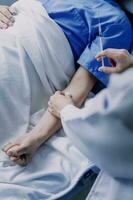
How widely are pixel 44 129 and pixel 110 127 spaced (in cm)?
66

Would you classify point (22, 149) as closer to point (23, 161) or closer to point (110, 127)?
point (23, 161)

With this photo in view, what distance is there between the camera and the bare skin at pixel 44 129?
123 centimetres

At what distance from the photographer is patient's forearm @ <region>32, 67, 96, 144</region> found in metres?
1.31

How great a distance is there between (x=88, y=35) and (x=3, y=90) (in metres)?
0.46

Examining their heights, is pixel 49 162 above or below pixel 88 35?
below

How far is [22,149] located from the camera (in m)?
1.24

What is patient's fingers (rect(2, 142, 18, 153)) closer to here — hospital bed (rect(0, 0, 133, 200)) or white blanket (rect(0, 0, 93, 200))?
white blanket (rect(0, 0, 93, 200))

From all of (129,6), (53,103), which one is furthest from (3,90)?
(129,6)

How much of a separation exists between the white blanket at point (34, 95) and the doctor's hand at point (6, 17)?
3cm

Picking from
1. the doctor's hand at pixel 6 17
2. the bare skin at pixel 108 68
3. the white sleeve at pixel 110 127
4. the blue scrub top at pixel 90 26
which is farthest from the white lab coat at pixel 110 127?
the doctor's hand at pixel 6 17

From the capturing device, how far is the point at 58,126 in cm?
135

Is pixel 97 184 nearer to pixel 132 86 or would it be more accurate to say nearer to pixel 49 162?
pixel 49 162

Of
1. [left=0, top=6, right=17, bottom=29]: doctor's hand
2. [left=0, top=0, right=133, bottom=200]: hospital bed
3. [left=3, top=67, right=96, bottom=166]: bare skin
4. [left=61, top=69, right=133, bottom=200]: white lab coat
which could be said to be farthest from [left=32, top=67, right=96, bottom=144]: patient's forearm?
[left=61, top=69, right=133, bottom=200]: white lab coat

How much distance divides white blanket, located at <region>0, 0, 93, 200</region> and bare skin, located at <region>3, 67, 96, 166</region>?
28 mm
